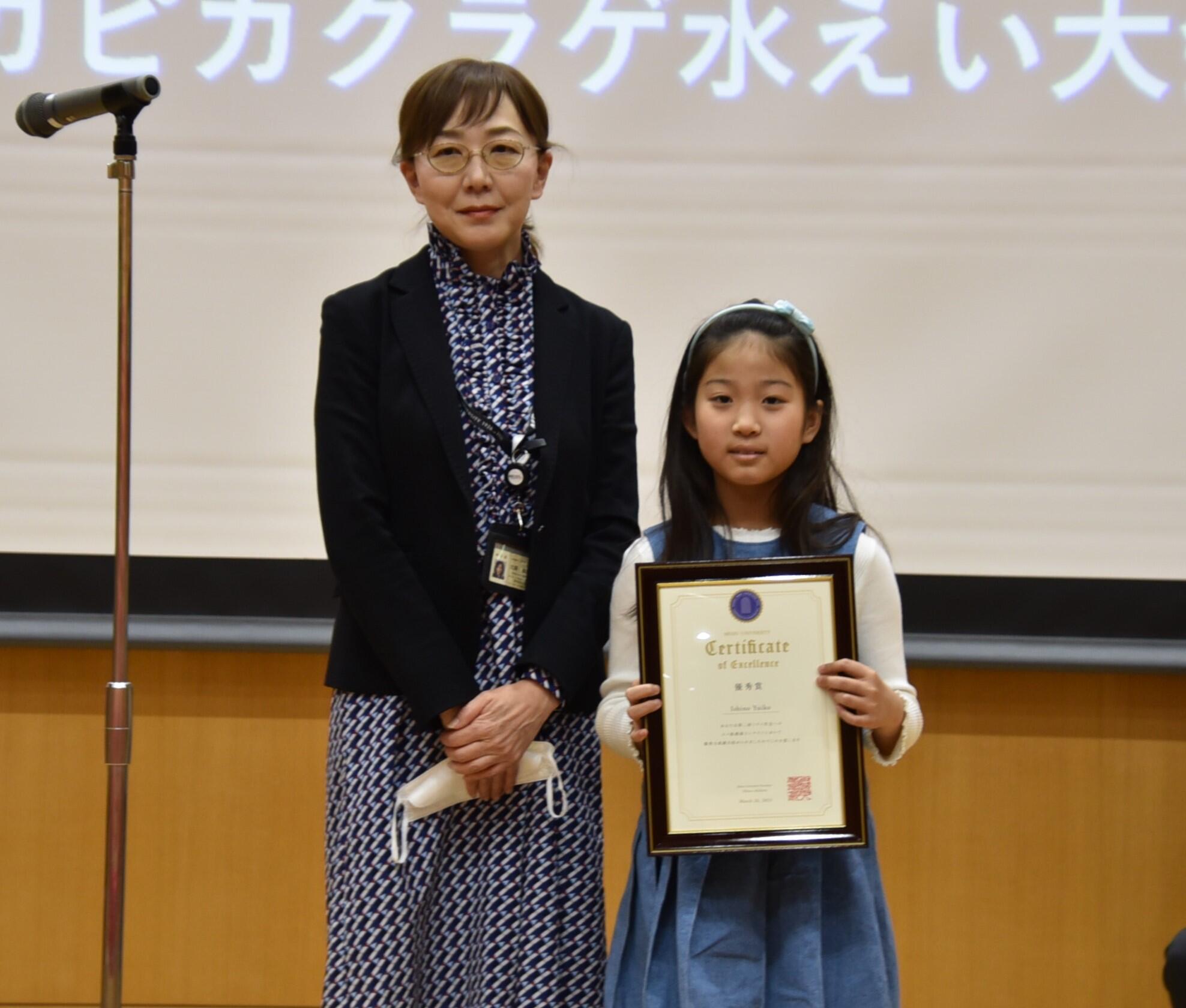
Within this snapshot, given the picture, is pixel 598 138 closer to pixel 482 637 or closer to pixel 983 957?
pixel 482 637

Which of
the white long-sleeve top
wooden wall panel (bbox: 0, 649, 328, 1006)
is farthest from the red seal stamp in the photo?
wooden wall panel (bbox: 0, 649, 328, 1006)

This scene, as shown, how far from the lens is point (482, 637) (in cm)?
161

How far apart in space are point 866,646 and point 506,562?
431 mm

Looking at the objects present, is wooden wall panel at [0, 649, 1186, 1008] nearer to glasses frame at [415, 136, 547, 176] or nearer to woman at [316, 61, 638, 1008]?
woman at [316, 61, 638, 1008]

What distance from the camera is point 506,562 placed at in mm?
1592

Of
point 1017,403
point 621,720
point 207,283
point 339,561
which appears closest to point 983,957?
point 1017,403

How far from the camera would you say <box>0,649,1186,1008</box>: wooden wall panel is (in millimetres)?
2559

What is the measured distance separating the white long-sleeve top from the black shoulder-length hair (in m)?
0.03

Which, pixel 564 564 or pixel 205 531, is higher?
pixel 205 531

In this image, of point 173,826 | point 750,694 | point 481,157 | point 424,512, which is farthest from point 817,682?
point 173,826

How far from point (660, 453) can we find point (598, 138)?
0.59 metres

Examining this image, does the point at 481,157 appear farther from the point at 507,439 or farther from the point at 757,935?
the point at 757,935

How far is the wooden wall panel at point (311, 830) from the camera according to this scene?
256cm

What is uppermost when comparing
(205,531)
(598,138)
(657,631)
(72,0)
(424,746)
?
(72,0)
